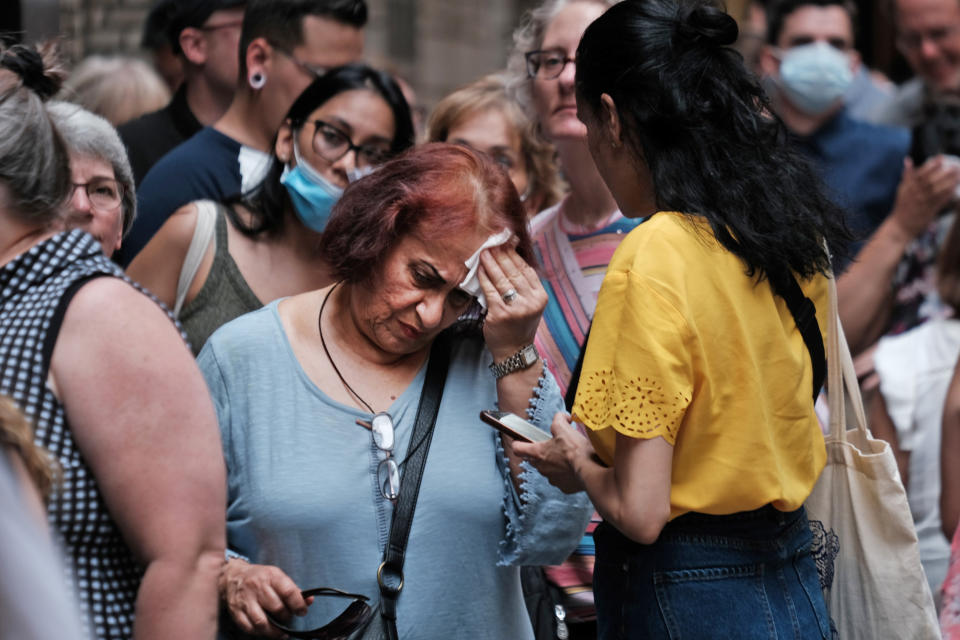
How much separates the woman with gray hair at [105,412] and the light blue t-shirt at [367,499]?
42 centimetres

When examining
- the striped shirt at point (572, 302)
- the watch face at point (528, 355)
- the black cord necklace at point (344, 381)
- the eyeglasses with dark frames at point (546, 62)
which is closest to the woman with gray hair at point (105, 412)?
the black cord necklace at point (344, 381)

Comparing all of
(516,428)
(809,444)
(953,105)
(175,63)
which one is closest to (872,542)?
(809,444)

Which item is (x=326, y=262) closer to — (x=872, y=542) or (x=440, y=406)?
(x=440, y=406)

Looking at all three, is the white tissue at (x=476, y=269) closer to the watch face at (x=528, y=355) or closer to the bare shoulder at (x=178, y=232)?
the watch face at (x=528, y=355)

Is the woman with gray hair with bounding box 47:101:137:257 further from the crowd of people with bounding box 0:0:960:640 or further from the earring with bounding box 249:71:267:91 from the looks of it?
the earring with bounding box 249:71:267:91

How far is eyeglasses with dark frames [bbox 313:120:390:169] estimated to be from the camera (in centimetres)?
341

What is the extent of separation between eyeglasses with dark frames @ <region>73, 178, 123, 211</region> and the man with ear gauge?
0.86 m

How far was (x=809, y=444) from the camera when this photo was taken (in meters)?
2.44

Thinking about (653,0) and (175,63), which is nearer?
(653,0)

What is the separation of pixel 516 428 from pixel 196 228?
1.29m

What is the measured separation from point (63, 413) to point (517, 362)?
1015 millimetres

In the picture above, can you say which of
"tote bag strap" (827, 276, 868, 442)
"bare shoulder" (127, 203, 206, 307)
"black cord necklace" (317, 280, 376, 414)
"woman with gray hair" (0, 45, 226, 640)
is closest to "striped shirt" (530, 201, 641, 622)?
"black cord necklace" (317, 280, 376, 414)

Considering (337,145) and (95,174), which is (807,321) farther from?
(95,174)

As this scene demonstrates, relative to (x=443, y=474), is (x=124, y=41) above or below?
below
